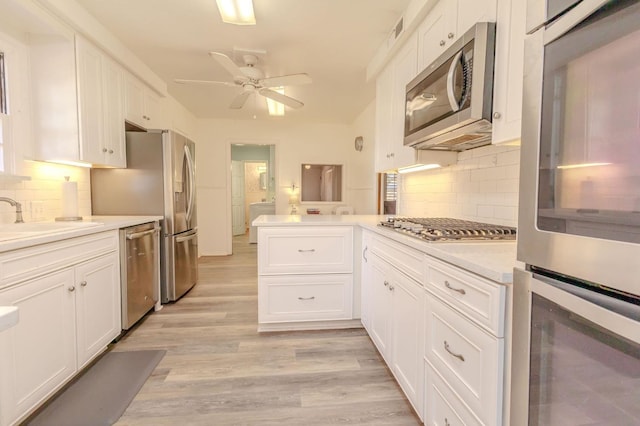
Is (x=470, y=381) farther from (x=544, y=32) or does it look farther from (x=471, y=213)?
(x=471, y=213)

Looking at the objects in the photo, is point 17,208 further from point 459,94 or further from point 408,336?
point 459,94

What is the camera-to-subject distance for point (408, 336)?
1489mm

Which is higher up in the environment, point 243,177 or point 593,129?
point 243,177

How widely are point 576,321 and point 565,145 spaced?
0.36 metres

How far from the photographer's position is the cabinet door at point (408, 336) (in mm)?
1358

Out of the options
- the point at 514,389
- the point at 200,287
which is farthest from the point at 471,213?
the point at 200,287

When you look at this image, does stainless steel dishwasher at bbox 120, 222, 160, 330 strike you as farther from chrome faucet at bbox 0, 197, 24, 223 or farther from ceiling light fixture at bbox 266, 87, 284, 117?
ceiling light fixture at bbox 266, 87, 284, 117

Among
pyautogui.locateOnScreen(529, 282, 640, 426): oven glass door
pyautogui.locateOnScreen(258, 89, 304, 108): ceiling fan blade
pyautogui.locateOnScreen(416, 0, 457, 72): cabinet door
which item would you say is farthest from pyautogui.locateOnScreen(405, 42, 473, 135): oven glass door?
pyautogui.locateOnScreen(258, 89, 304, 108): ceiling fan blade

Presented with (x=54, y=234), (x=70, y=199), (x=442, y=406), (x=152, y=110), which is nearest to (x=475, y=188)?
(x=442, y=406)

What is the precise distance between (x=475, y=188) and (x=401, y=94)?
0.97 metres

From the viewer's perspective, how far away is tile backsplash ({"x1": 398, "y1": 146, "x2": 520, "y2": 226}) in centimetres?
162

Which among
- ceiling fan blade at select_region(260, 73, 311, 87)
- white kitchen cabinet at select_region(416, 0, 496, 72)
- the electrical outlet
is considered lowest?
the electrical outlet

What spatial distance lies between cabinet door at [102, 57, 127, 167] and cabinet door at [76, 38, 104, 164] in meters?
0.06

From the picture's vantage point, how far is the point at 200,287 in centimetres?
355
